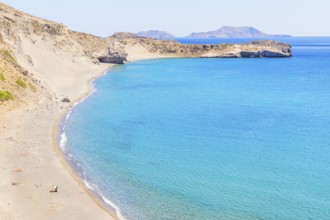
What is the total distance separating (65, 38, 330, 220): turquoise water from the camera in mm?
27578

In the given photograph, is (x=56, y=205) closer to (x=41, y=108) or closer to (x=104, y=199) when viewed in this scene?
(x=104, y=199)

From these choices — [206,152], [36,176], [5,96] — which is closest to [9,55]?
[5,96]

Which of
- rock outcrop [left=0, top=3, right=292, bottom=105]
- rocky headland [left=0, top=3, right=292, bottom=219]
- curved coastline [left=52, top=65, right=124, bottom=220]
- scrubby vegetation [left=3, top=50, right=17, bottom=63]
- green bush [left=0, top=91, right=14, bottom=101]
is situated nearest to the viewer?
rocky headland [left=0, top=3, right=292, bottom=219]

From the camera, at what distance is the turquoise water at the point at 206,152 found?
27578mm

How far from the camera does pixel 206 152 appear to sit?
3806 centimetres

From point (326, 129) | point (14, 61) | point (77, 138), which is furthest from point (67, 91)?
point (326, 129)

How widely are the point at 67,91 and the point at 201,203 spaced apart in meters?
47.2

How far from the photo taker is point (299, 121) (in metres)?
50.0

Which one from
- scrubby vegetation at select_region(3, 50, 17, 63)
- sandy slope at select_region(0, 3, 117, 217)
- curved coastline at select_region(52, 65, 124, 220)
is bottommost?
curved coastline at select_region(52, 65, 124, 220)

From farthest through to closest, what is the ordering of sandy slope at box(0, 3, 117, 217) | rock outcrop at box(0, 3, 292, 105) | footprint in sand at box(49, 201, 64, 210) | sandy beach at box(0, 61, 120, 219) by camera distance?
rock outcrop at box(0, 3, 292, 105), sandy slope at box(0, 3, 117, 217), footprint in sand at box(49, 201, 64, 210), sandy beach at box(0, 61, 120, 219)

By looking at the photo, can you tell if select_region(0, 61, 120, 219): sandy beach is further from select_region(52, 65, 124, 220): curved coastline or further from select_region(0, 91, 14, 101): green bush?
select_region(0, 91, 14, 101): green bush

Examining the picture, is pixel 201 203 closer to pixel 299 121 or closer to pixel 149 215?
pixel 149 215

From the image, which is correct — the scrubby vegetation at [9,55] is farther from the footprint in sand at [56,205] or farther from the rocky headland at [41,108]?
the footprint in sand at [56,205]

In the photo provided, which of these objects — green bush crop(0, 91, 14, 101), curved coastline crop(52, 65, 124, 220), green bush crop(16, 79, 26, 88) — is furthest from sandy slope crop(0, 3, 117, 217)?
green bush crop(0, 91, 14, 101)
